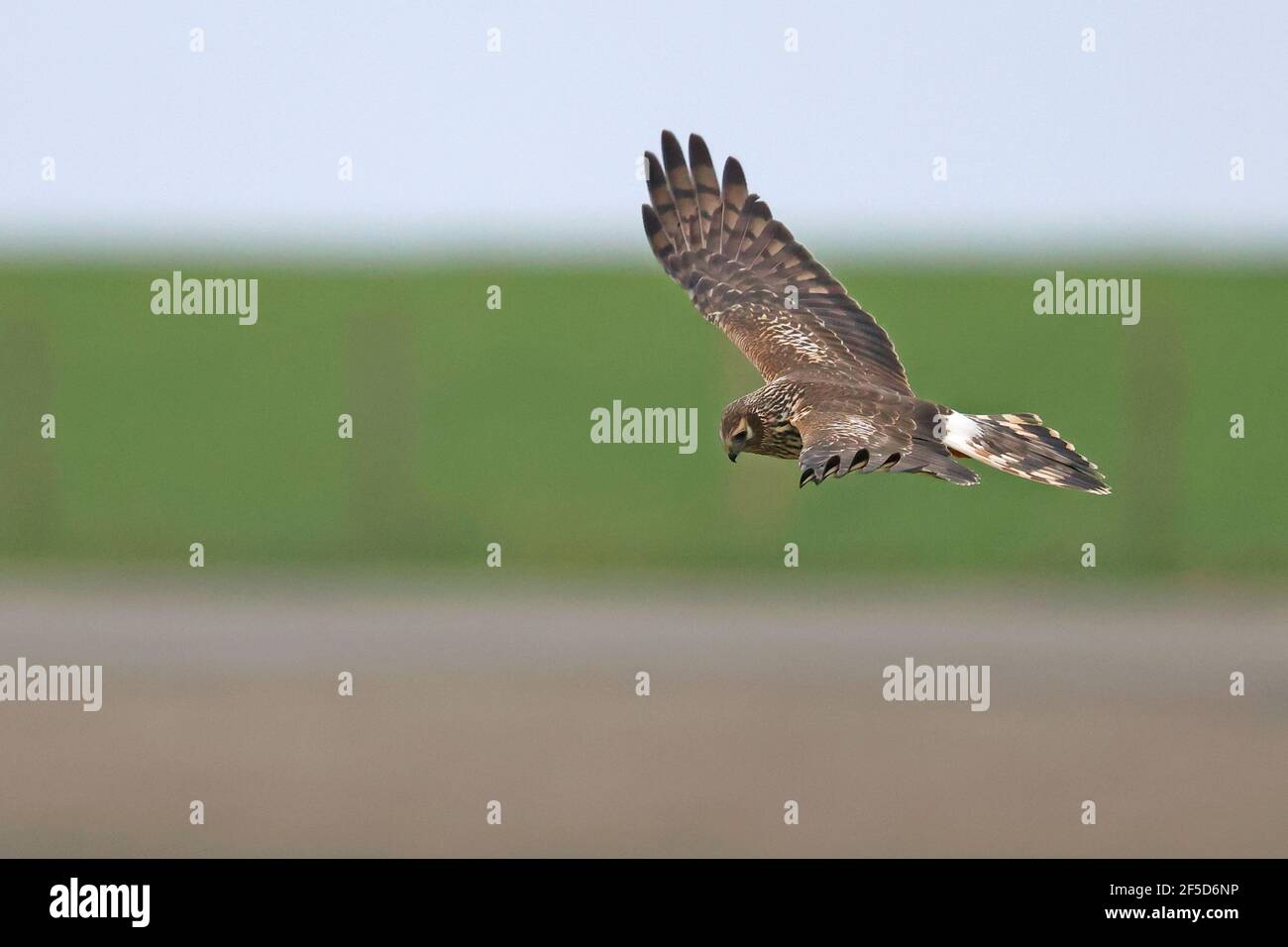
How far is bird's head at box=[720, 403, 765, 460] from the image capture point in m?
5.88

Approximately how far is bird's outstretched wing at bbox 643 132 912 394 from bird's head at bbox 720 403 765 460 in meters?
0.74

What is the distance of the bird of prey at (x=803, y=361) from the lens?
514cm

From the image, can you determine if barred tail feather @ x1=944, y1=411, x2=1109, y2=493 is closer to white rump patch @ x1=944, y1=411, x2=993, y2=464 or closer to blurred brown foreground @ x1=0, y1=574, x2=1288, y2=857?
white rump patch @ x1=944, y1=411, x2=993, y2=464

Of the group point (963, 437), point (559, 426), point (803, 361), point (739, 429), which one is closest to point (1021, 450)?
point (963, 437)

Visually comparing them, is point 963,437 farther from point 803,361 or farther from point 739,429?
point 803,361

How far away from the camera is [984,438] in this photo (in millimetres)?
5633

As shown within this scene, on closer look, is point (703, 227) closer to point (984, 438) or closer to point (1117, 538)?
point (984, 438)

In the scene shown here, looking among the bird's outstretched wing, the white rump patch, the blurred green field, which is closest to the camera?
the white rump patch

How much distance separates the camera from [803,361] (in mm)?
6445

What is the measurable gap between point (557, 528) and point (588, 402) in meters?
1.31

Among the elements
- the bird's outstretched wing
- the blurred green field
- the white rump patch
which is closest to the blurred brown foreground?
the blurred green field

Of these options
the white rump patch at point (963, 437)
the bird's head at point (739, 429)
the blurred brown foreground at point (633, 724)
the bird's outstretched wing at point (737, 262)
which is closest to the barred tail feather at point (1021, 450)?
the white rump patch at point (963, 437)

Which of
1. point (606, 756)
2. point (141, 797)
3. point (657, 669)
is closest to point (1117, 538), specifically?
point (657, 669)

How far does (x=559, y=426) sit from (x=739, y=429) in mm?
10585
